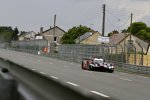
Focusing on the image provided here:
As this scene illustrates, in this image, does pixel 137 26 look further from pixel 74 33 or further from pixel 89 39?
pixel 89 39

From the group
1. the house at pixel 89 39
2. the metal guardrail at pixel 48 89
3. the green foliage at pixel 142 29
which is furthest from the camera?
the green foliage at pixel 142 29

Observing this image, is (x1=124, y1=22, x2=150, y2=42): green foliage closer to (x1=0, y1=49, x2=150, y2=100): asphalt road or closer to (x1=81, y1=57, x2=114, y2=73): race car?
(x1=81, y1=57, x2=114, y2=73): race car

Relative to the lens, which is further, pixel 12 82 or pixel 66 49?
pixel 66 49

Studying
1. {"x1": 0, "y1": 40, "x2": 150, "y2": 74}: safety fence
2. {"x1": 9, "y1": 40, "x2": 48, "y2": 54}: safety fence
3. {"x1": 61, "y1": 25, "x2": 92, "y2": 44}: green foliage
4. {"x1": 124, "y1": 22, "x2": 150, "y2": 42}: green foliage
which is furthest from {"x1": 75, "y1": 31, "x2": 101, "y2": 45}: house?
{"x1": 0, "y1": 40, "x2": 150, "y2": 74}: safety fence

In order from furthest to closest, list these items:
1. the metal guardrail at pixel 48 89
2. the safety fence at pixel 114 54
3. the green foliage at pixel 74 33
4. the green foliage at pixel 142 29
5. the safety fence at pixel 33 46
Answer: the green foliage at pixel 142 29 < the green foliage at pixel 74 33 < the safety fence at pixel 33 46 < the safety fence at pixel 114 54 < the metal guardrail at pixel 48 89

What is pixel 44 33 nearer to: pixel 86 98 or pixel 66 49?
pixel 66 49

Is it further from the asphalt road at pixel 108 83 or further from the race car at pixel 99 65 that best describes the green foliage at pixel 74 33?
the asphalt road at pixel 108 83

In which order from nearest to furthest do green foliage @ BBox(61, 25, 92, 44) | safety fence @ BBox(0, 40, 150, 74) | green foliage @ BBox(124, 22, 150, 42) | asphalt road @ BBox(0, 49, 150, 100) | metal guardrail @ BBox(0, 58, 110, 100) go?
1. metal guardrail @ BBox(0, 58, 110, 100)
2. asphalt road @ BBox(0, 49, 150, 100)
3. safety fence @ BBox(0, 40, 150, 74)
4. green foliage @ BBox(61, 25, 92, 44)
5. green foliage @ BBox(124, 22, 150, 42)

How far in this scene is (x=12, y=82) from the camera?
21.2ft

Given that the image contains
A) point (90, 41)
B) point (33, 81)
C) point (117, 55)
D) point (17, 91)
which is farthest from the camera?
point (90, 41)

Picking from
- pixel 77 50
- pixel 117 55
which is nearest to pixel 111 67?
pixel 117 55

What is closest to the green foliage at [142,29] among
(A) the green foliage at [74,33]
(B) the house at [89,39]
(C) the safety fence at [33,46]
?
(A) the green foliage at [74,33]

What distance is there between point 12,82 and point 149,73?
3017 cm

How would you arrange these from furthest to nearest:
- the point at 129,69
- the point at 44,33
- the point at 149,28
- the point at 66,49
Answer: the point at 44,33 < the point at 149,28 < the point at 66,49 < the point at 129,69
